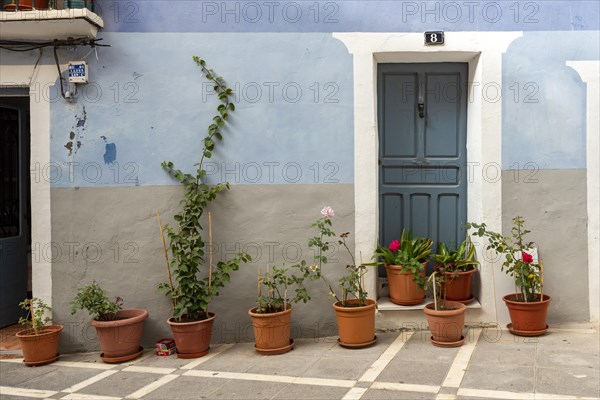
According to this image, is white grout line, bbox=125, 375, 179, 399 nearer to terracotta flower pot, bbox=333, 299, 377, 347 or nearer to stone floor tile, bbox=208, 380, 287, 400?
stone floor tile, bbox=208, 380, 287, 400

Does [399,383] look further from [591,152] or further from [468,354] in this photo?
[591,152]

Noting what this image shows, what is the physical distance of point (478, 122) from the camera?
5.26 meters

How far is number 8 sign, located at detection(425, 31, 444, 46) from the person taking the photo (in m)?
5.17

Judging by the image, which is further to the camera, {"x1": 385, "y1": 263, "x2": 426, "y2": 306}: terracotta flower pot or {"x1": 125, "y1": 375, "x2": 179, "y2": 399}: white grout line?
{"x1": 385, "y1": 263, "x2": 426, "y2": 306}: terracotta flower pot

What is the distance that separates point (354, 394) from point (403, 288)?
5.21ft

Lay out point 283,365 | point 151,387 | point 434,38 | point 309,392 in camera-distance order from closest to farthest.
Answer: point 309,392
point 151,387
point 283,365
point 434,38

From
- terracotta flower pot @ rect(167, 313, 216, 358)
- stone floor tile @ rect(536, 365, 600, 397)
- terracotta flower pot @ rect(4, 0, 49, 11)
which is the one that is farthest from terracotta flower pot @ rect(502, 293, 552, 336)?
terracotta flower pot @ rect(4, 0, 49, 11)

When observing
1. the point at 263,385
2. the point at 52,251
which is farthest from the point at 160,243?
the point at 263,385

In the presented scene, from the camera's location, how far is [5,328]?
6.05 m

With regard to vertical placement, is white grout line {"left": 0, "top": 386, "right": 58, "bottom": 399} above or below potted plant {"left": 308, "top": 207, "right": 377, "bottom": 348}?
below

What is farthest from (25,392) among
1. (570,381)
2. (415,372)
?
(570,381)

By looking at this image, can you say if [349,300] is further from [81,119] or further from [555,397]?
[81,119]

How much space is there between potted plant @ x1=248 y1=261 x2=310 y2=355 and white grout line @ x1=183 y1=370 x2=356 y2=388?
511 millimetres

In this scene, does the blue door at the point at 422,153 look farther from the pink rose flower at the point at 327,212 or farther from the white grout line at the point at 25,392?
the white grout line at the point at 25,392
